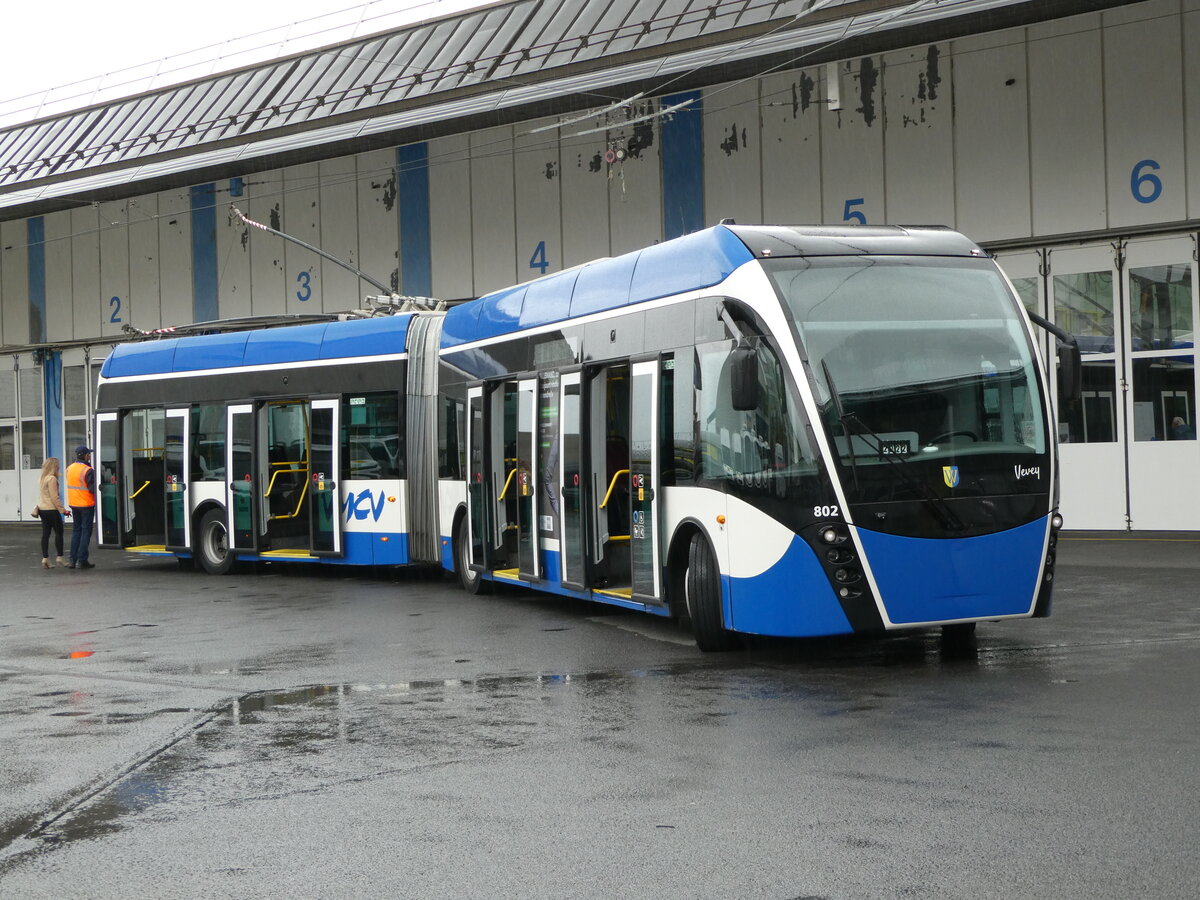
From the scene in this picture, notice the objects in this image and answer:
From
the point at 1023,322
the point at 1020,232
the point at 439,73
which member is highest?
the point at 439,73

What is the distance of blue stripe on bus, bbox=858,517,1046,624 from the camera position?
9797mm

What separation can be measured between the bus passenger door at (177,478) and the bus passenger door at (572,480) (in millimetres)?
9453

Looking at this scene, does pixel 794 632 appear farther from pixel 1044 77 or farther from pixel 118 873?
pixel 1044 77

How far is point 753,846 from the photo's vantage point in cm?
574

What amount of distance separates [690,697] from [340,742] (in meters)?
2.24

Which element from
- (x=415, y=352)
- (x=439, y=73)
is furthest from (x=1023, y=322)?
(x=439, y=73)

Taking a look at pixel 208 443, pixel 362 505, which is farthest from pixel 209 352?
pixel 362 505

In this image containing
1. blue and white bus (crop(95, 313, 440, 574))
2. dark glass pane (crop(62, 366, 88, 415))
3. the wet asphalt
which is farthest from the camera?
dark glass pane (crop(62, 366, 88, 415))

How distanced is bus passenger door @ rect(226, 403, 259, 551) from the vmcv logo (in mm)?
1786

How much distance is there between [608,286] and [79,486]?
12.6 m

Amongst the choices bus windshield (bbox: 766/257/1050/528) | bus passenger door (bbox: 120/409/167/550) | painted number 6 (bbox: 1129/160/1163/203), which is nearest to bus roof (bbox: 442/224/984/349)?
bus windshield (bbox: 766/257/1050/528)

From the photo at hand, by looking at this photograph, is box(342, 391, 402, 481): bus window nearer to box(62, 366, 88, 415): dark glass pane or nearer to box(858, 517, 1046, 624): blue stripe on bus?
box(858, 517, 1046, 624): blue stripe on bus

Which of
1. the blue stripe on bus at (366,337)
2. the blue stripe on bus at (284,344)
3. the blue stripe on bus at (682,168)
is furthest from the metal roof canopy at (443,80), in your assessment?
the blue stripe on bus at (284,344)

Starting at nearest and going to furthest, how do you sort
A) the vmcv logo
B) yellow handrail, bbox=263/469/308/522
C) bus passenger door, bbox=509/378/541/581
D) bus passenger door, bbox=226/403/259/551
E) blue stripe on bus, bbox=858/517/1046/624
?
1. blue stripe on bus, bbox=858/517/1046/624
2. bus passenger door, bbox=509/378/541/581
3. the vmcv logo
4. yellow handrail, bbox=263/469/308/522
5. bus passenger door, bbox=226/403/259/551
